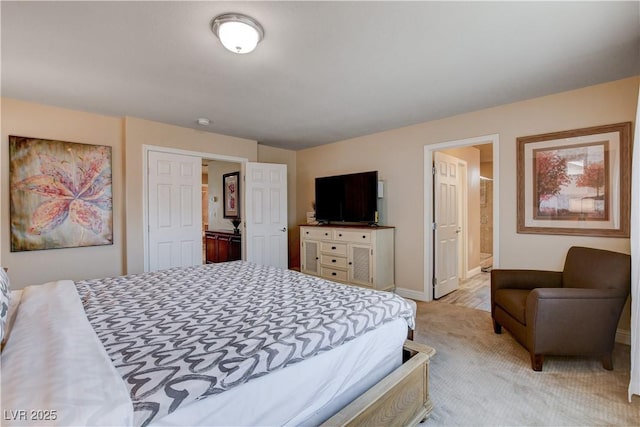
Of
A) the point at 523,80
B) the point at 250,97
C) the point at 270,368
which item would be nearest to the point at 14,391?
the point at 270,368

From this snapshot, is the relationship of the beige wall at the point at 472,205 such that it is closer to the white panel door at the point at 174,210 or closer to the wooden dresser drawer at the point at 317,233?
the wooden dresser drawer at the point at 317,233

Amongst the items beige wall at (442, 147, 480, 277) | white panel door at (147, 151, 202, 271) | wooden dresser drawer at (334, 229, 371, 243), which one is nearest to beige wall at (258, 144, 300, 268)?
wooden dresser drawer at (334, 229, 371, 243)

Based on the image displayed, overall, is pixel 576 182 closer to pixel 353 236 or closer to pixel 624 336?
pixel 624 336

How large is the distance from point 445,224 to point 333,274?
1.76 m

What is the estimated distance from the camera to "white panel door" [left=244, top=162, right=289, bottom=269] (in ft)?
14.7

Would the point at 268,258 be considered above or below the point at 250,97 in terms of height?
below

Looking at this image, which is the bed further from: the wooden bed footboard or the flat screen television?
the flat screen television

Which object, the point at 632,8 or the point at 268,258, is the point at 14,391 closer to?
the point at 632,8

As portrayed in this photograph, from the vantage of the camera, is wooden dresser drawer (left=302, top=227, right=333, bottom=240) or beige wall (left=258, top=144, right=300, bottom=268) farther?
beige wall (left=258, top=144, right=300, bottom=268)

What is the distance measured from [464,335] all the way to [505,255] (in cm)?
107

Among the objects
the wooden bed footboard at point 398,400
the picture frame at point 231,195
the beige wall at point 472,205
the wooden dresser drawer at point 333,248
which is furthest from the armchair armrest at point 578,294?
the picture frame at point 231,195

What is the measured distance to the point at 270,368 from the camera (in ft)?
3.53

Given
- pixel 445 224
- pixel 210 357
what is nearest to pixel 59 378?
pixel 210 357

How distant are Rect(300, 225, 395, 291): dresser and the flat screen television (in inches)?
10.4
